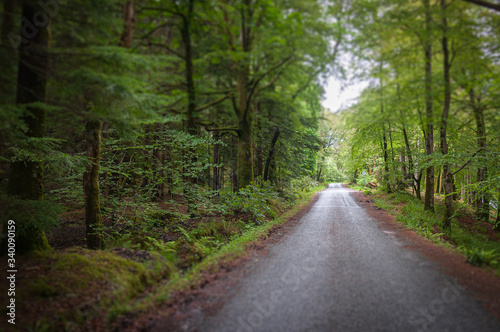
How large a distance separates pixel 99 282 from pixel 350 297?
4.10 meters

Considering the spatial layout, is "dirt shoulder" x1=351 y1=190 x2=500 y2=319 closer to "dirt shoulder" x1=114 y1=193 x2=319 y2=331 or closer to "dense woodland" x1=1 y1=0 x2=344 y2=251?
"dirt shoulder" x1=114 y1=193 x2=319 y2=331

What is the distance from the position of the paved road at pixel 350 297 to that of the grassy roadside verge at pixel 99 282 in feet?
3.91

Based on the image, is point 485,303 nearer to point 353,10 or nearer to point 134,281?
point 134,281

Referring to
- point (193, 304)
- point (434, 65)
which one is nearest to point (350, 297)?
point (193, 304)

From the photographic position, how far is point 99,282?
3969 millimetres

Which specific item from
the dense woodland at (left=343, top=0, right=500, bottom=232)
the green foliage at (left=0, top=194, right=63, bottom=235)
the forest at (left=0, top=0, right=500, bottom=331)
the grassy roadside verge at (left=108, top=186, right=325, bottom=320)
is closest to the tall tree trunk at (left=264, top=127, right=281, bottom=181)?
the forest at (left=0, top=0, right=500, bottom=331)

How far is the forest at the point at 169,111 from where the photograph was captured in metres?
3.67

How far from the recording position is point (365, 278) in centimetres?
441

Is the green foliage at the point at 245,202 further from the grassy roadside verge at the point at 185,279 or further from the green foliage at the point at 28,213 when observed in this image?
the green foliage at the point at 28,213

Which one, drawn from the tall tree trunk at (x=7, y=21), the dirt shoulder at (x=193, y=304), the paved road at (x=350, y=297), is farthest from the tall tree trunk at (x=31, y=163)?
the paved road at (x=350, y=297)

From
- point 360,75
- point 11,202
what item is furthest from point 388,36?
point 11,202

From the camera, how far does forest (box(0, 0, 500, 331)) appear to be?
3.67 meters

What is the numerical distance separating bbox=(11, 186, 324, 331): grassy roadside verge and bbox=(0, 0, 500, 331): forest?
29 mm

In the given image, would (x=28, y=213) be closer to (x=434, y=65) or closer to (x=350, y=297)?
(x=350, y=297)
